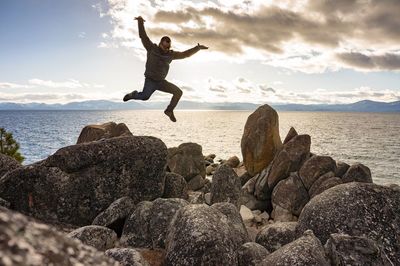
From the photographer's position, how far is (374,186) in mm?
14750

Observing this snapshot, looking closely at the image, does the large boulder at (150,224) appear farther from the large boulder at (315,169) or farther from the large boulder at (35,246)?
the large boulder at (315,169)

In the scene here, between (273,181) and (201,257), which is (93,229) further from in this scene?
(273,181)

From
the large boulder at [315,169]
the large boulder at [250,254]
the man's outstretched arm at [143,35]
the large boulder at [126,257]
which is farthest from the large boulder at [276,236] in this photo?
the large boulder at [315,169]

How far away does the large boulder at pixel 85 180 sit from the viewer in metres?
17.6

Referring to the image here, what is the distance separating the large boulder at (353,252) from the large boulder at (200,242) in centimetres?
303

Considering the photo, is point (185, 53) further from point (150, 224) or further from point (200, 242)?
point (200, 242)

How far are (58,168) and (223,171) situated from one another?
504 inches

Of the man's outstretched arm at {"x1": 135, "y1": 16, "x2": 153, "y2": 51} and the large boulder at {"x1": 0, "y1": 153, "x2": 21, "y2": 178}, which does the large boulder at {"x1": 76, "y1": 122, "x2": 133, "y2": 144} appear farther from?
the man's outstretched arm at {"x1": 135, "y1": 16, "x2": 153, "y2": 51}

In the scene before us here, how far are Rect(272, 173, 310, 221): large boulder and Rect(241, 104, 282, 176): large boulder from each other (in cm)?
605

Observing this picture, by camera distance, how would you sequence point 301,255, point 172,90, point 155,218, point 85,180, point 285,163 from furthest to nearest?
point 285,163
point 85,180
point 172,90
point 155,218
point 301,255

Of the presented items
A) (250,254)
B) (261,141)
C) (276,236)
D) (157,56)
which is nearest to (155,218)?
(250,254)

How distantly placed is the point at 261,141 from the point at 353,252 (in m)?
29.9

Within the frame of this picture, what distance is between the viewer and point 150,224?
14852mm

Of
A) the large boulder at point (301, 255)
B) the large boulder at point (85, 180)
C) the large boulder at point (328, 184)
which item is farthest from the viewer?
the large boulder at point (328, 184)
